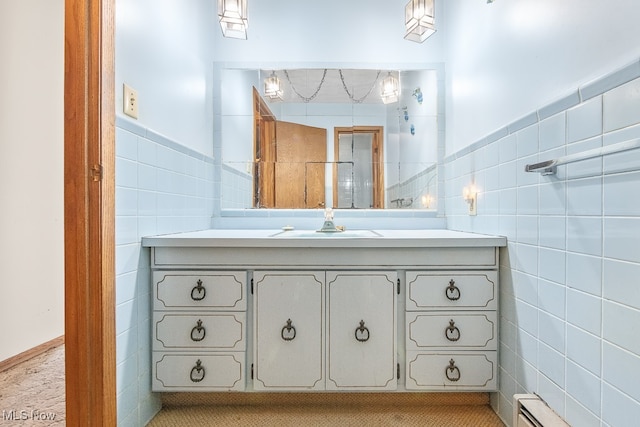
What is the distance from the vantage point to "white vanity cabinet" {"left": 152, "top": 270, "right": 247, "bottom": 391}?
1333 millimetres

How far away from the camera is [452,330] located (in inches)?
52.6

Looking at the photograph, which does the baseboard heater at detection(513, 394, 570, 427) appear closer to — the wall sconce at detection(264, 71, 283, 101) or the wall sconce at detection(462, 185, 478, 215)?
the wall sconce at detection(462, 185, 478, 215)

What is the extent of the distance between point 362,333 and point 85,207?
109cm

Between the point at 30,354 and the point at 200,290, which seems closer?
the point at 200,290

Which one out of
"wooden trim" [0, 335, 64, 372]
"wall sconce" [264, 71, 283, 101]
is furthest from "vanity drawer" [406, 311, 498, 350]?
"wooden trim" [0, 335, 64, 372]

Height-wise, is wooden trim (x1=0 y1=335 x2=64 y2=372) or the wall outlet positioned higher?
the wall outlet

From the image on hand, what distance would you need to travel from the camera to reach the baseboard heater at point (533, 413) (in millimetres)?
968

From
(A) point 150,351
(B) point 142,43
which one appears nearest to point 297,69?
(B) point 142,43

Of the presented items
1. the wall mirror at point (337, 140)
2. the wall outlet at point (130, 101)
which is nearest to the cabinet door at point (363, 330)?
the wall mirror at point (337, 140)

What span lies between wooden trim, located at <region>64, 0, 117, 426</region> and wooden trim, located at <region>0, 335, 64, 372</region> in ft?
3.88

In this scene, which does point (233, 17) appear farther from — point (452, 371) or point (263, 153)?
point (452, 371)

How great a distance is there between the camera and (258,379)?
4.40 ft

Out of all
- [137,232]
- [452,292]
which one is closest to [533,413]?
[452,292]

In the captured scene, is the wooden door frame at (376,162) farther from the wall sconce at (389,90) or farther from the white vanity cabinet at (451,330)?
the white vanity cabinet at (451,330)
